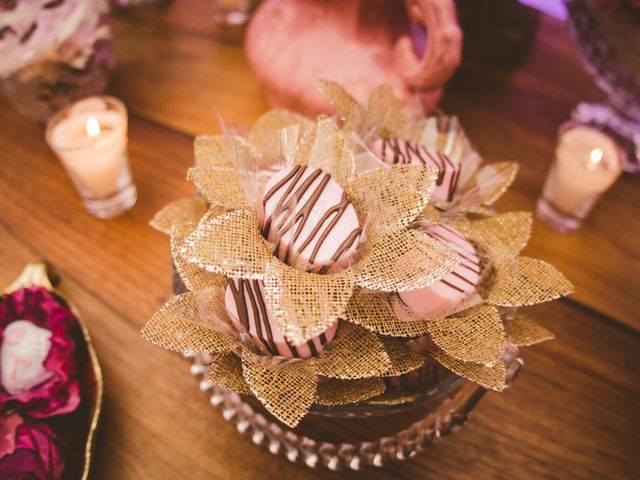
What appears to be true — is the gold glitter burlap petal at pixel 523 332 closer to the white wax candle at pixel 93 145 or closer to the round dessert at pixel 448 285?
the round dessert at pixel 448 285

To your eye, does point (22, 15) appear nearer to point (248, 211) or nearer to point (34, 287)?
point (34, 287)

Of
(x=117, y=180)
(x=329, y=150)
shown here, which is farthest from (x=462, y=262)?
(x=117, y=180)

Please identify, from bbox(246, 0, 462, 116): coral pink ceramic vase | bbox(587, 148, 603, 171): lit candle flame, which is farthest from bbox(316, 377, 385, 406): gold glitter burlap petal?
bbox(587, 148, 603, 171): lit candle flame

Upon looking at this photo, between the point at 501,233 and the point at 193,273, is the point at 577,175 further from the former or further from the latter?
the point at 193,273

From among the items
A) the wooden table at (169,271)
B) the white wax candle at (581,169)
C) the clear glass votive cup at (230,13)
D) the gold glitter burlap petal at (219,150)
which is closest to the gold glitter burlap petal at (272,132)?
the gold glitter burlap petal at (219,150)

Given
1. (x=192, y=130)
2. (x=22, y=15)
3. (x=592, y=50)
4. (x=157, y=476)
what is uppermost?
(x=592, y=50)

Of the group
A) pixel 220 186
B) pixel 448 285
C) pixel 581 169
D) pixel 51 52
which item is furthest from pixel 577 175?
pixel 51 52
